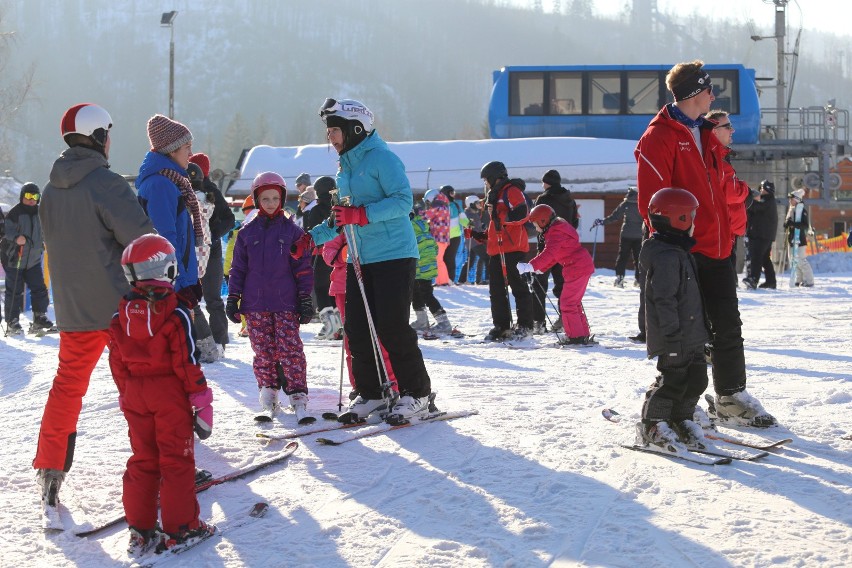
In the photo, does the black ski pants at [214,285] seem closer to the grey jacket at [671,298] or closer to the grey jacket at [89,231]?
the grey jacket at [89,231]

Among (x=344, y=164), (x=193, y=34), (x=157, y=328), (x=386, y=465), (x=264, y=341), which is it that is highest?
(x=193, y=34)

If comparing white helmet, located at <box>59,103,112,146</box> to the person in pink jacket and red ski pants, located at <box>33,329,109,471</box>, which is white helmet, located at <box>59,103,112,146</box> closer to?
red ski pants, located at <box>33,329,109,471</box>

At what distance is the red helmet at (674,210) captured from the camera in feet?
14.3

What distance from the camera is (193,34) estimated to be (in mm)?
163375

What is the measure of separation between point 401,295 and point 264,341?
3.04ft

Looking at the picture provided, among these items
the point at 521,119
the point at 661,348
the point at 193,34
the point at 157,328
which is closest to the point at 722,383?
the point at 661,348

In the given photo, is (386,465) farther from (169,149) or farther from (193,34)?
(193,34)

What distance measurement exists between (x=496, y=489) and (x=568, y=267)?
514 cm

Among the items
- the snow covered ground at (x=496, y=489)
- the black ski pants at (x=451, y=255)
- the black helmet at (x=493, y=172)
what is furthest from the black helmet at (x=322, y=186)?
the black ski pants at (x=451, y=255)

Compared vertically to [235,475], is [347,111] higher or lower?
higher

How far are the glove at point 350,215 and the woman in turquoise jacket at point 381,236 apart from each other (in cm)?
4

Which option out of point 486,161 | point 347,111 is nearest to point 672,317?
point 347,111

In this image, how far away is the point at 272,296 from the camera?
5594 mm

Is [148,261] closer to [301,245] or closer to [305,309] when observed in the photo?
[301,245]
